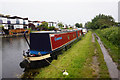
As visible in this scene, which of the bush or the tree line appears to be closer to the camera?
the bush

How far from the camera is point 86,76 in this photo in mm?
5020

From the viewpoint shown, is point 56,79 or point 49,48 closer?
point 56,79

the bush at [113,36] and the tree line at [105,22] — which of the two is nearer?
the bush at [113,36]

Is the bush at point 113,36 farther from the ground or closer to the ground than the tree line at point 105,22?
closer to the ground

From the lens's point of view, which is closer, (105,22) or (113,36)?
(113,36)

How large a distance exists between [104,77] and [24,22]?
50629 mm

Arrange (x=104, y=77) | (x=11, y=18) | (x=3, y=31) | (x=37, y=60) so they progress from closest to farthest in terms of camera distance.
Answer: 1. (x=104, y=77)
2. (x=37, y=60)
3. (x=3, y=31)
4. (x=11, y=18)

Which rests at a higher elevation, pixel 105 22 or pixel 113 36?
pixel 105 22

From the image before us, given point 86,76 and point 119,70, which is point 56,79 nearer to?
point 86,76

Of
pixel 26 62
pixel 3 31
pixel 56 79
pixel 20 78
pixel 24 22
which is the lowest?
pixel 20 78

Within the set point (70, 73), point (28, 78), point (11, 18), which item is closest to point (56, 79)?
point (70, 73)

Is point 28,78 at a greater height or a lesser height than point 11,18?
lesser

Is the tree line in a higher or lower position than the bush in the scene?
higher

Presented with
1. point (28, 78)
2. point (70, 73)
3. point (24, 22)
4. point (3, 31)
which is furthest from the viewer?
point (24, 22)
